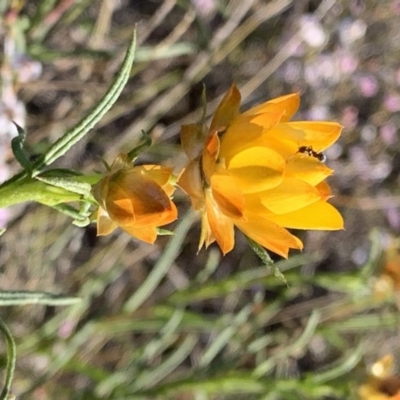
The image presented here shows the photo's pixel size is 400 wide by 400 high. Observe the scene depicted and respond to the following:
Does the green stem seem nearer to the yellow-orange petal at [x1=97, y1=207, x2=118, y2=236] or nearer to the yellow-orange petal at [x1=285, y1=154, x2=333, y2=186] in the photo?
the yellow-orange petal at [x1=97, y1=207, x2=118, y2=236]

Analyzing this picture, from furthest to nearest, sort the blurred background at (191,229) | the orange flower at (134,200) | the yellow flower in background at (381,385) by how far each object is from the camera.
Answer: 1. the blurred background at (191,229)
2. the yellow flower in background at (381,385)
3. the orange flower at (134,200)

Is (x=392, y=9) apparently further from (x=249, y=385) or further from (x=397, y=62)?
(x=249, y=385)

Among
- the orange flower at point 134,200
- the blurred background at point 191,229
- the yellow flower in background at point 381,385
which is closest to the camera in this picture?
the orange flower at point 134,200

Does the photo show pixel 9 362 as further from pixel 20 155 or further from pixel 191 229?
pixel 191 229

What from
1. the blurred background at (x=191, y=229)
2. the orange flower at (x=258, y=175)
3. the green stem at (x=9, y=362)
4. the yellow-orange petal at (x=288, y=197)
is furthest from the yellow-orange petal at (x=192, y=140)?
the blurred background at (x=191, y=229)

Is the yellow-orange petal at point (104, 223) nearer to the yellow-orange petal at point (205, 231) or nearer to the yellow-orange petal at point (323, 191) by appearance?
the yellow-orange petal at point (205, 231)

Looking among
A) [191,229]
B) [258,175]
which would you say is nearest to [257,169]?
[258,175]
